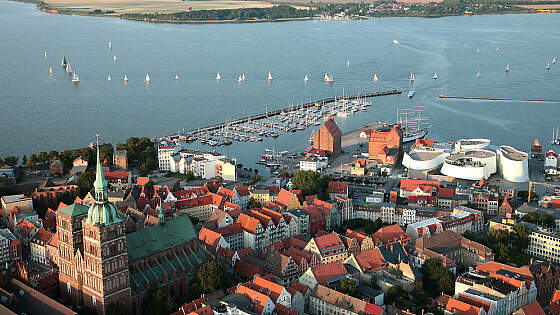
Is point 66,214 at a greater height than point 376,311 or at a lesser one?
greater

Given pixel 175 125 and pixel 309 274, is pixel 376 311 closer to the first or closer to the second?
pixel 309 274

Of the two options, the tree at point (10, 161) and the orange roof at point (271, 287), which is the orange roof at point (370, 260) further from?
the tree at point (10, 161)

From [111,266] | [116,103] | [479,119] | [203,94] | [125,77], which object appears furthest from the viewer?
[125,77]

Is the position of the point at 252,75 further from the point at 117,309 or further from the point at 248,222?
the point at 117,309

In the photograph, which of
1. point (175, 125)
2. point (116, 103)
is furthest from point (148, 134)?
point (116, 103)

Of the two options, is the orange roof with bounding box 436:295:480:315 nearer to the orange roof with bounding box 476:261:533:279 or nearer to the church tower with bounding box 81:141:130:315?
the orange roof with bounding box 476:261:533:279

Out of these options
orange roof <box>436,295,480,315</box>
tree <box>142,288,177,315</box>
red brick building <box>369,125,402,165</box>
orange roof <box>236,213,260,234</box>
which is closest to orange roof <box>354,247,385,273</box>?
orange roof <box>436,295,480,315</box>
